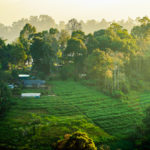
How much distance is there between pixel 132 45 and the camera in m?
37.9

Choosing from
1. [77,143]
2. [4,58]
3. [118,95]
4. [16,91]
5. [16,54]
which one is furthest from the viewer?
[4,58]

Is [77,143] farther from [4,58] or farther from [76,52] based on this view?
[4,58]

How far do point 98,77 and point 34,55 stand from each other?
1117cm

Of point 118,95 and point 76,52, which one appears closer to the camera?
point 118,95

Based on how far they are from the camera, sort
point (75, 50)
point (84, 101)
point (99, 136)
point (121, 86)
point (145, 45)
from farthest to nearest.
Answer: point (145, 45) < point (75, 50) < point (121, 86) < point (84, 101) < point (99, 136)

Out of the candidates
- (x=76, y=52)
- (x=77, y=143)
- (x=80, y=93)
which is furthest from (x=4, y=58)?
(x=77, y=143)

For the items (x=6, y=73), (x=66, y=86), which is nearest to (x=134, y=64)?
(x=66, y=86)

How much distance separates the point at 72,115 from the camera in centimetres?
2278

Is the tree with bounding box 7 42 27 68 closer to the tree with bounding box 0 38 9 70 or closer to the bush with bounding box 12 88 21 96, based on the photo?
the tree with bounding box 0 38 9 70

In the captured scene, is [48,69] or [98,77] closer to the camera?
[98,77]

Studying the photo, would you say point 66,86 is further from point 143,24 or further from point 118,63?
point 143,24

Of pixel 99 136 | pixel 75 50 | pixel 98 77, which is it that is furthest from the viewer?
pixel 75 50

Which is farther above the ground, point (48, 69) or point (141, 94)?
point (48, 69)

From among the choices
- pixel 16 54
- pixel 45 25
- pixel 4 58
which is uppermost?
pixel 45 25
